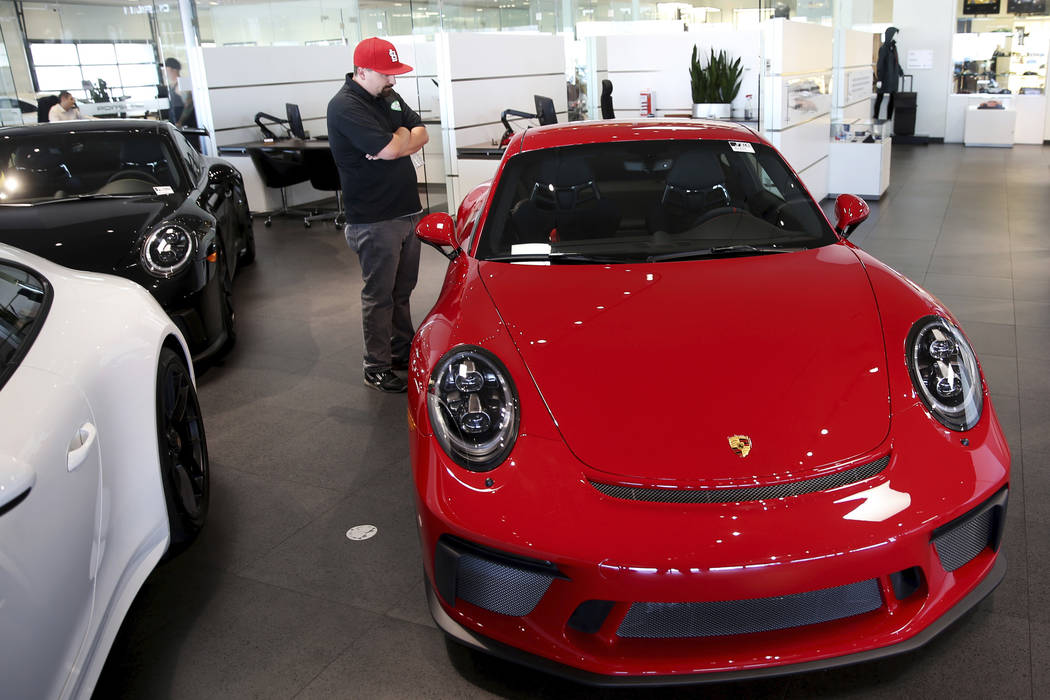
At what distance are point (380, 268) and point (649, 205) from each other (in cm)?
163

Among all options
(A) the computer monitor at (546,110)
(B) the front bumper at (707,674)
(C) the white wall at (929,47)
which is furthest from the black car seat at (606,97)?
(C) the white wall at (929,47)

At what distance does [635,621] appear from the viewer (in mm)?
1764

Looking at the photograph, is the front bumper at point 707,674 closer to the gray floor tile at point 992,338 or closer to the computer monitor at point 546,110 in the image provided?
the gray floor tile at point 992,338

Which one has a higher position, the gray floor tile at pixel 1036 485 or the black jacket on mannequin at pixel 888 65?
the black jacket on mannequin at pixel 888 65

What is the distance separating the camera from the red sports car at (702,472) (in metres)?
1.72

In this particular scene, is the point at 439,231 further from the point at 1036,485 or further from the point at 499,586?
the point at 1036,485

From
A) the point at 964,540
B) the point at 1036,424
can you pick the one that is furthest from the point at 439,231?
the point at 1036,424

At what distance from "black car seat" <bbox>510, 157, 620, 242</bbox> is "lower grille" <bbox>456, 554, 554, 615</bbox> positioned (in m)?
1.28

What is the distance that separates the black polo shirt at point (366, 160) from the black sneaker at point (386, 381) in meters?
0.73

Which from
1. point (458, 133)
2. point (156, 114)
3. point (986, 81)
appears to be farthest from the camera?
point (986, 81)

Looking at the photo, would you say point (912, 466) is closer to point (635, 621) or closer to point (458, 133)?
point (635, 621)

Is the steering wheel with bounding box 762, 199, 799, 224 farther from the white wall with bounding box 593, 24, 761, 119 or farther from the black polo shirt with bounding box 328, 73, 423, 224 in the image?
the white wall with bounding box 593, 24, 761, 119

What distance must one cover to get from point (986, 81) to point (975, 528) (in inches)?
604

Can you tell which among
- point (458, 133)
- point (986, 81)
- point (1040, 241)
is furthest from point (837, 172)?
point (986, 81)
